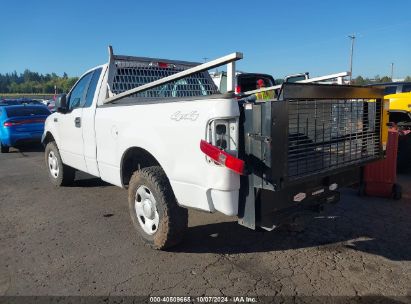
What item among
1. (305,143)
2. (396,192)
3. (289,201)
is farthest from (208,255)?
(396,192)

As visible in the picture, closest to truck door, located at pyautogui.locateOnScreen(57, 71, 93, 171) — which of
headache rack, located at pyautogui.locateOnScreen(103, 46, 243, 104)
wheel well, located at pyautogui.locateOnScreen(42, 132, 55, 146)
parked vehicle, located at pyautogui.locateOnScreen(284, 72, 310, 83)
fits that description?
headache rack, located at pyautogui.locateOnScreen(103, 46, 243, 104)

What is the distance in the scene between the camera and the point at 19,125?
1161cm

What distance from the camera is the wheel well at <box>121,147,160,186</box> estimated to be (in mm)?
4168

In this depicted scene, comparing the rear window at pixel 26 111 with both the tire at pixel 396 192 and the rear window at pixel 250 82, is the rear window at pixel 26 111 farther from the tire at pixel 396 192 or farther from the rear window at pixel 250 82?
the tire at pixel 396 192

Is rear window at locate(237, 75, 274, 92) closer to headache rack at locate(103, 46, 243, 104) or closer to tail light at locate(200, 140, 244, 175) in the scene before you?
headache rack at locate(103, 46, 243, 104)

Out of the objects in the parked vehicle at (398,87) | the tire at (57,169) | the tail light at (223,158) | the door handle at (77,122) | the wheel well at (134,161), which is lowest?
the tire at (57,169)

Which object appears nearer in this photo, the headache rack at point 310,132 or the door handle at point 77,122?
the headache rack at point 310,132

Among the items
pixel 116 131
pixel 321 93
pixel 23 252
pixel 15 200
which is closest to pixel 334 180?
pixel 321 93

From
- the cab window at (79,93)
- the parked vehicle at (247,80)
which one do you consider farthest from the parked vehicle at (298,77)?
the cab window at (79,93)

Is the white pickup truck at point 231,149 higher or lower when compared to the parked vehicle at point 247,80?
lower

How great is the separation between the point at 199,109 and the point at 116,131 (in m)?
1.56

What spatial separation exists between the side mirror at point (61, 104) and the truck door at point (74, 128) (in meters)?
0.08

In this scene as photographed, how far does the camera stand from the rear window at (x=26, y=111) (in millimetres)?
11939

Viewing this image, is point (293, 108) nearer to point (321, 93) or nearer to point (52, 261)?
point (321, 93)
